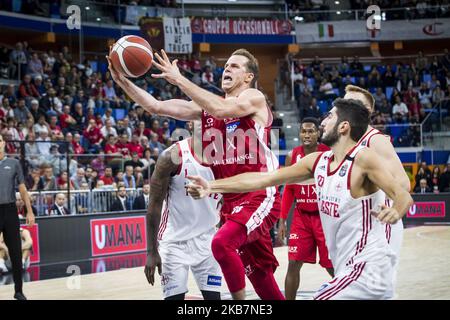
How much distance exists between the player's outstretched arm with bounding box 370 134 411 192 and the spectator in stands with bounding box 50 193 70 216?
1019 centimetres

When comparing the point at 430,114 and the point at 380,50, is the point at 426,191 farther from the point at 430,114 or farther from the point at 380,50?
the point at 380,50

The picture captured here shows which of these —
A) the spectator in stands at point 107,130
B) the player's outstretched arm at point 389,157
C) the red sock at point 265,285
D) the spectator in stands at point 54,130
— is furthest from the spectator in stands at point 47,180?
the player's outstretched arm at point 389,157

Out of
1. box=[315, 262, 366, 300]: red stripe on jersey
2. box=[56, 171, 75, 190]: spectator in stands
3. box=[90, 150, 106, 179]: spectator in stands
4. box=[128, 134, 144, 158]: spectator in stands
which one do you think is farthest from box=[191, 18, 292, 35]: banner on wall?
box=[315, 262, 366, 300]: red stripe on jersey

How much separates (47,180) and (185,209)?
9.09 meters

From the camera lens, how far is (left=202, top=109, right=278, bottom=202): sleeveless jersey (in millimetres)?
5723

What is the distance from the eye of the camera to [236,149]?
572cm

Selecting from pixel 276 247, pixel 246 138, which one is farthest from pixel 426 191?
pixel 246 138

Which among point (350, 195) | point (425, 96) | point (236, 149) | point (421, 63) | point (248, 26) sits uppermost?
point (248, 26)

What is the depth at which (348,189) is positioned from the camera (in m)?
4.54

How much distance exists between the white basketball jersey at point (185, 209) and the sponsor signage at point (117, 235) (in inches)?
375

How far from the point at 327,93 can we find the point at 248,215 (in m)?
22.9

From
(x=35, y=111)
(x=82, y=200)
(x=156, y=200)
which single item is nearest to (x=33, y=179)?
(x=82, y=200)

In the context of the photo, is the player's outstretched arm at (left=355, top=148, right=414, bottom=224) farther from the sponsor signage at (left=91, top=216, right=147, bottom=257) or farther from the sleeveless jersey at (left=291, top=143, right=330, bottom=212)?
the sponsor signage at (left=91, top=216, right=147, bottom=257)

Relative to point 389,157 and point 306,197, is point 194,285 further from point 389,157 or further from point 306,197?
point 389,157
